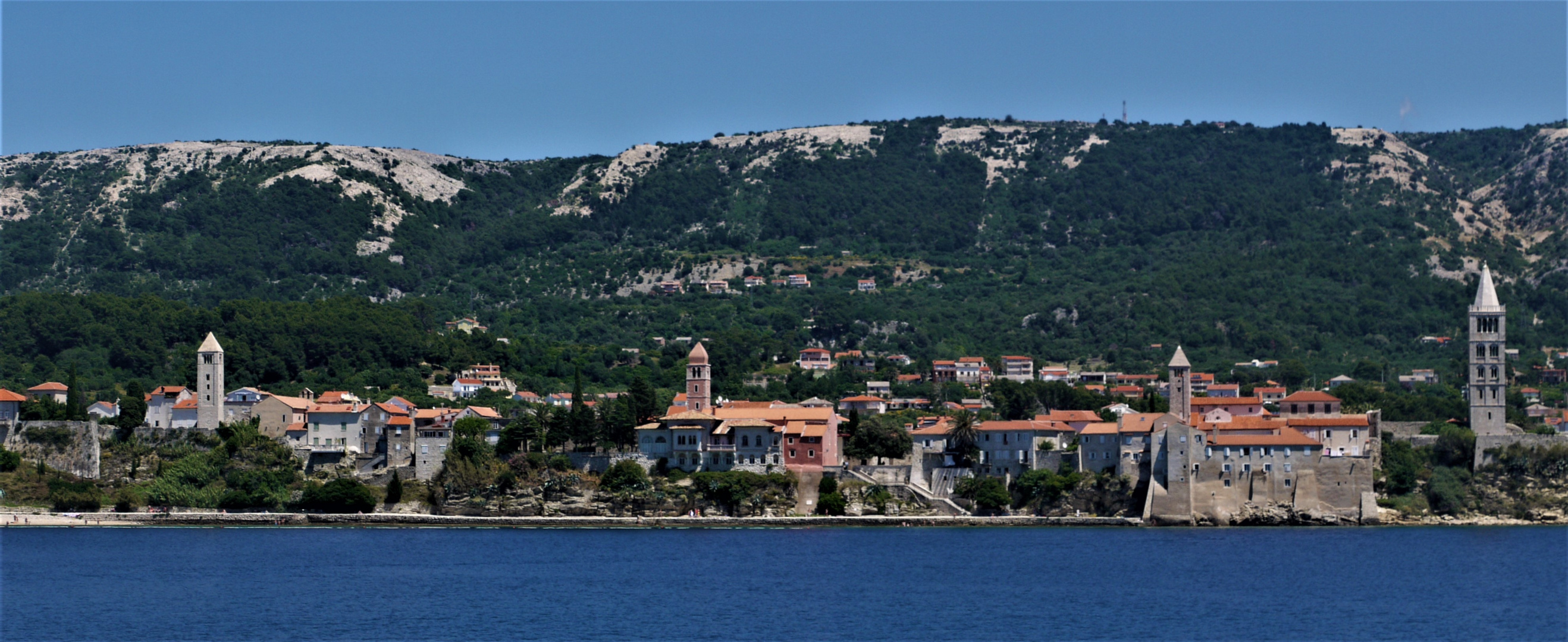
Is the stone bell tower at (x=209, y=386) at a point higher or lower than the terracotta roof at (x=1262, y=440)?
higher

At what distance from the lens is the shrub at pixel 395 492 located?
248 feet

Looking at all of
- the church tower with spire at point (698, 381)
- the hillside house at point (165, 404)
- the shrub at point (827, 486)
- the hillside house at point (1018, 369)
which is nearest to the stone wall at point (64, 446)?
the hillside house at point (165, 404)

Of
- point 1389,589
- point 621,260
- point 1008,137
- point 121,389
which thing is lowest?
point 1389,589

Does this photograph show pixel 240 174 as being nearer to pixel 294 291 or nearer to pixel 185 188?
pixel 185 188

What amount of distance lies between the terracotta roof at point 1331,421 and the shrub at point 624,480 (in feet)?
82.7

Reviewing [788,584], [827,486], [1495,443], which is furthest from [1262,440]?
[788,584]

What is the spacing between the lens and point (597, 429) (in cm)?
7706

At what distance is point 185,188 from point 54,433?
92757 mm

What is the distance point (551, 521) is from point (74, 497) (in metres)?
18.3

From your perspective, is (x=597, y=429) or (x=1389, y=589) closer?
(x=1389, y=589)

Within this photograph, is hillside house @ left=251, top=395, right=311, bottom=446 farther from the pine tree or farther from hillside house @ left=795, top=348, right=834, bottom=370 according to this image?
hillside house @ left=795, top=348, right=834, bottom=370

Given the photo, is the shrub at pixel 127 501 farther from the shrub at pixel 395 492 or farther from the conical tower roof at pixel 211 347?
the shrub at pixel 395 492

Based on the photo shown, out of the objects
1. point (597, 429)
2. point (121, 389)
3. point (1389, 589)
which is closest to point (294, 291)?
point (121, 389)

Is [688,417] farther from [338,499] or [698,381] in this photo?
[338,499]
